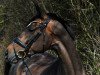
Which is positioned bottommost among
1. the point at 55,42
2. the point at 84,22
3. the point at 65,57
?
the point at 84,22

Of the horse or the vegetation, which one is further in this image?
the vegetation

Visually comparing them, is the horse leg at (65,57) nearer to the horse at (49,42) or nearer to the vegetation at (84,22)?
the horse at (49,42)

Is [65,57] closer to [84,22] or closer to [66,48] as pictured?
[66,48]

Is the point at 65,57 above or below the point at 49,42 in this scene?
below

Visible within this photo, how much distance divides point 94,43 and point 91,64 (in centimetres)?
42

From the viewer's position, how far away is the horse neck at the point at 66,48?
3439 millimetres

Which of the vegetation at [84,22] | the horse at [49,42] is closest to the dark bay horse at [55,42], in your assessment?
the horse at [49,42]

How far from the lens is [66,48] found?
3.49 meters

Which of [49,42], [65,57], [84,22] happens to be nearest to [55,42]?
[49,42]

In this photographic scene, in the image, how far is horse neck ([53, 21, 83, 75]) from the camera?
135 inches

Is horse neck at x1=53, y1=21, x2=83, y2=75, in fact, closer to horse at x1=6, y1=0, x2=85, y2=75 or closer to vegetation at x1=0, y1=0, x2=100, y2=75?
horse at x1=6, y1=0, x2=85, y2=75

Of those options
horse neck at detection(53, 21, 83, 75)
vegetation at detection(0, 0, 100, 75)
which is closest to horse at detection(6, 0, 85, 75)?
horse neck at detection(53, 21, 83, 75)

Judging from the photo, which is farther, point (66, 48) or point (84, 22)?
point (84, 22)

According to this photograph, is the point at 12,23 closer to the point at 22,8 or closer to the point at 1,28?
the point at 22,8
